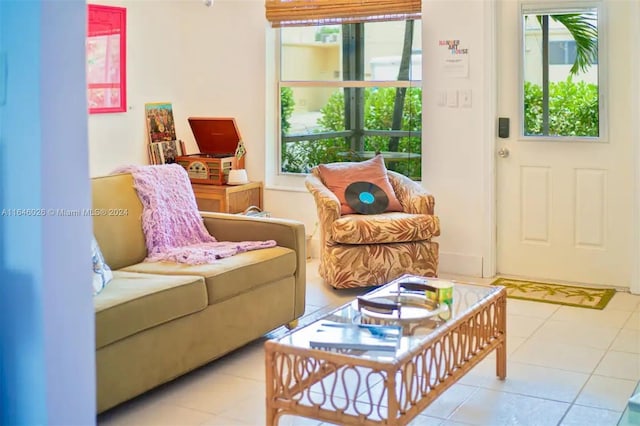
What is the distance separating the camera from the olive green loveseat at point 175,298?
3256 mm

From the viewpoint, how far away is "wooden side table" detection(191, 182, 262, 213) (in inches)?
232

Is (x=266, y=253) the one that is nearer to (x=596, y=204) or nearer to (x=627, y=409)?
(x=627, y=409)

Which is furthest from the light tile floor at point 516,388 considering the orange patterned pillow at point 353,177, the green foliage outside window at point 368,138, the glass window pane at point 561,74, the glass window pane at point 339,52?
the glass window pane at point 339,52

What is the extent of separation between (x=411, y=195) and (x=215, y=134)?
170 cm

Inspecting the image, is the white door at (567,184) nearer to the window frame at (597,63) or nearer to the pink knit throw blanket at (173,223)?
the window frame at (597,63)

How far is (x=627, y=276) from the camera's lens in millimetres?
5250

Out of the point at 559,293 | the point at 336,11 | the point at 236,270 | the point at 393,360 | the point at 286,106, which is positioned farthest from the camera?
the point at 286,106

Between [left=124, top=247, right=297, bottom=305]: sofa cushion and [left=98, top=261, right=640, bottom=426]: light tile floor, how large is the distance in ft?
1.17

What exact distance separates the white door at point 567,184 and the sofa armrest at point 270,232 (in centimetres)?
176

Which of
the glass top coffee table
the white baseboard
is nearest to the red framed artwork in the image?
the white baseboard

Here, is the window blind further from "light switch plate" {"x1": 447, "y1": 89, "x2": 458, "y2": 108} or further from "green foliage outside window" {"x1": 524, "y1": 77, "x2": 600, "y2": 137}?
"green foliage outside window" {"x1": 524, "y1": 77, "x2": 600, "y2": 137}

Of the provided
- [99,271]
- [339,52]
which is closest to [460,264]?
[339,52]

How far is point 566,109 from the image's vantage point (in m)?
5.36

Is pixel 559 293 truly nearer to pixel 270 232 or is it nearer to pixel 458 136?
pixel 458 136
